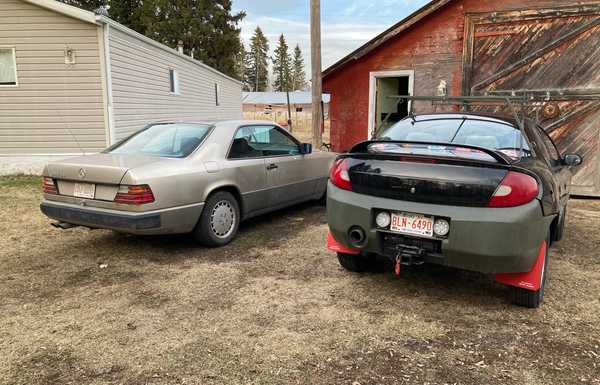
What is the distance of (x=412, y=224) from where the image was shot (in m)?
3.27

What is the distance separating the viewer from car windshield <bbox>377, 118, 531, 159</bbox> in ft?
12.4

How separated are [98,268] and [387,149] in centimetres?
303

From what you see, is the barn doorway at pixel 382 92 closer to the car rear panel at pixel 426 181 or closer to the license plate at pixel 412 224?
the car rear panel at pixel 426 181

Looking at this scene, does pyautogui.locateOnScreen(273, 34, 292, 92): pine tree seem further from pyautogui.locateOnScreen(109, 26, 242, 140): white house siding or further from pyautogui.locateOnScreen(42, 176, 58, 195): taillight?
pyautogui.locateOnScreen(42, 176, 58, 195): taillight

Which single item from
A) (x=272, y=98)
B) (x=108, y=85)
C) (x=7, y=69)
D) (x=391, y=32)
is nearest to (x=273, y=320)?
(x=391, y=32)

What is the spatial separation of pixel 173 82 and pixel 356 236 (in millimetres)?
13404

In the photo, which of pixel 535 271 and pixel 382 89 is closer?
pixel 535 271

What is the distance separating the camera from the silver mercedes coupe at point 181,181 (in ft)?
14.2

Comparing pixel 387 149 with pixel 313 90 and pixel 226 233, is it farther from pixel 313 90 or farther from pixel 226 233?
pixel 313 90

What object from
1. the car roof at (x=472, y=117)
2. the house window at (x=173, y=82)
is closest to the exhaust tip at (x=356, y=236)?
the car roof at (x=472, y=117)

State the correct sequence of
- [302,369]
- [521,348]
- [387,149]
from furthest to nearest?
1. [387,149]
2. [521,348]
3. [302,369]

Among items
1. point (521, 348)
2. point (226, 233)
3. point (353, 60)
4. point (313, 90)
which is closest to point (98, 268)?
point (226, 233)

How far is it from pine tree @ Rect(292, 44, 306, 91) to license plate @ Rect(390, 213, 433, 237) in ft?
349

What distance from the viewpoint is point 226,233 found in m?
5.18
